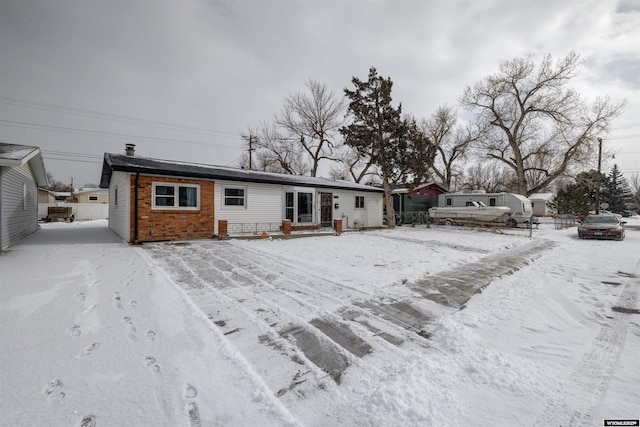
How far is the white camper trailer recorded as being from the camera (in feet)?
62.3

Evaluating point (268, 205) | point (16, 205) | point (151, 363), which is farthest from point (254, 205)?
point (151, 363)

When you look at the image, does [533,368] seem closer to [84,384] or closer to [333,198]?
[84,384]

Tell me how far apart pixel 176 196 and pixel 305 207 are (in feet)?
21.0

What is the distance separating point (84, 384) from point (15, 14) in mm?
14076

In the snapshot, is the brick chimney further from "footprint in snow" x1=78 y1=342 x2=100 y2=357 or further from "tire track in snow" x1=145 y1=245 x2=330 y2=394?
"footprint in snow" x1=78 y1=342 x2=100 y2=357

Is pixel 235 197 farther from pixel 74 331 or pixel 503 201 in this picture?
pixel 503 201

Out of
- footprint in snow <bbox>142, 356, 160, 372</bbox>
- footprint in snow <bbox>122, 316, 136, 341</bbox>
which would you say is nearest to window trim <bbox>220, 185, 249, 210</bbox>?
footprint in snow <bbox>122, 316, 136, 341</bbox>

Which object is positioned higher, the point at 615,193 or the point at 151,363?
the point at 615,193

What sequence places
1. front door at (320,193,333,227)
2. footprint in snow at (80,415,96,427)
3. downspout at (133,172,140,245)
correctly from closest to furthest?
footprint in snow at (80,415,96,427) < downspout at (133,172,140,245) < front door at (320,193,333,227)

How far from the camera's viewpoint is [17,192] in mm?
10047

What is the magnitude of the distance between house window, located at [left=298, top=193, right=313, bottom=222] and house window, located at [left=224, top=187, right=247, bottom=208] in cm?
316

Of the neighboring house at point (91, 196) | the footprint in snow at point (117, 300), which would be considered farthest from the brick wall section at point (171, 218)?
the neighboring house at point (91, 196)

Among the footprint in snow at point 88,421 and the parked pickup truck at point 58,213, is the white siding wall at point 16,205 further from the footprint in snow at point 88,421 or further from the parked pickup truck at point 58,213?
the parked pickup truck at point 58,213

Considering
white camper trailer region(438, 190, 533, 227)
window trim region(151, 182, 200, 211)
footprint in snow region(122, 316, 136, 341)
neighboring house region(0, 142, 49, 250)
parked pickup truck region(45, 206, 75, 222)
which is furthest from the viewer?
parked pickup truck region(45, 206, 75, 222)
